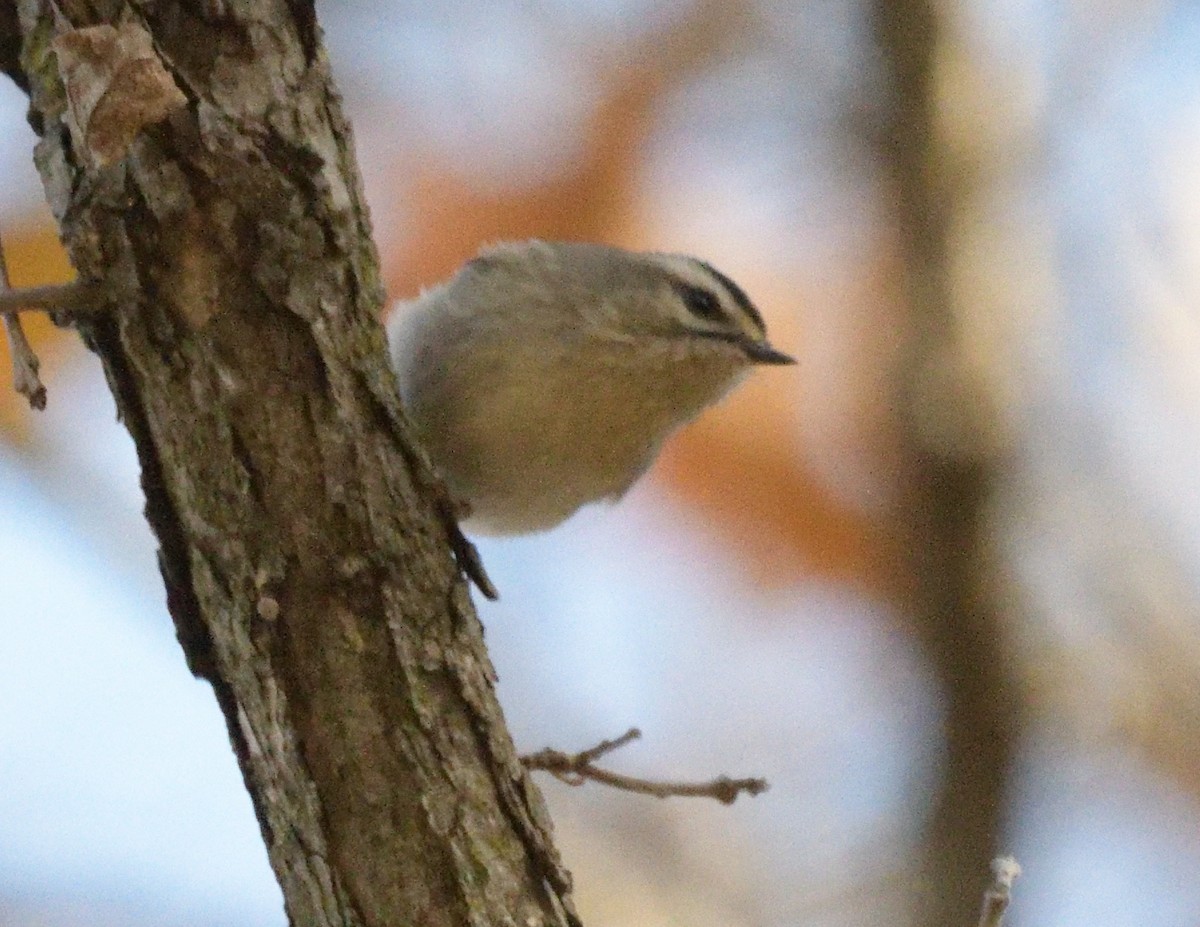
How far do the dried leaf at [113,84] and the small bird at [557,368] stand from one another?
0.92 metres

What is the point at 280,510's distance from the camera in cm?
171

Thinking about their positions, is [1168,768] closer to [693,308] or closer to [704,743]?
[704,743]

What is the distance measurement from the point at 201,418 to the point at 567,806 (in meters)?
3.34

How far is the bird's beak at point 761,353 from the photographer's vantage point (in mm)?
2812

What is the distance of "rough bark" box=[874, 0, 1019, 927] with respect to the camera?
312 cm

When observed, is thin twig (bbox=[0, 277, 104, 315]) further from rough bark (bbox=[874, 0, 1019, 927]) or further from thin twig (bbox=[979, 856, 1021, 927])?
rough bark (bbox=[874, 0, 1019, 927])

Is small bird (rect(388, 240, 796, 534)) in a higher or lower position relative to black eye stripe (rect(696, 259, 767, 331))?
lower

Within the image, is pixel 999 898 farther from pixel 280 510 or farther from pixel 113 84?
pixel 113 84

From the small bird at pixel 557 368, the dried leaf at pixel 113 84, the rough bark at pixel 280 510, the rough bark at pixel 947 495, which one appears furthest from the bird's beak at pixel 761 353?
the dried leaf at pixel 113 84

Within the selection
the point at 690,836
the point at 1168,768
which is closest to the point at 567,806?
the point at 690,836

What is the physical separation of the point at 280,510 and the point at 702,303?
4.55 feet

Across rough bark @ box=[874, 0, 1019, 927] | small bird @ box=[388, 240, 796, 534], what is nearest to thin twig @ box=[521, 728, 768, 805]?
small bird @ box=[388, 240, 796, 534]

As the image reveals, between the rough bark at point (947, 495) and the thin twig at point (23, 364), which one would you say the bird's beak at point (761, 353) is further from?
the thin twig at point (23, 364)

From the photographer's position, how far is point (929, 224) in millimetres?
3168
